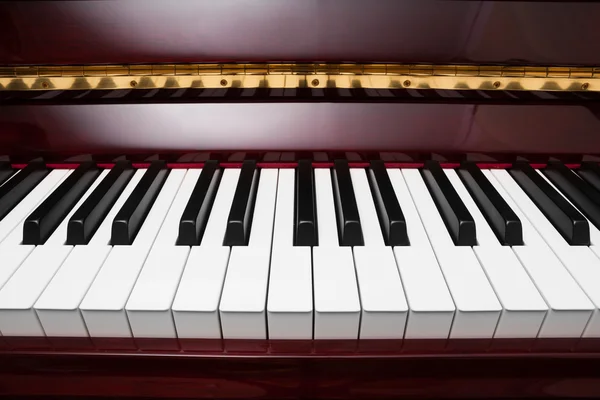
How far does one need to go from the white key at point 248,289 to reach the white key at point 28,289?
274 mm

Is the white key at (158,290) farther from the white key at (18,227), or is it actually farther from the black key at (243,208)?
the white key at (18,227)

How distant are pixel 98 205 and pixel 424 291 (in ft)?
2.00

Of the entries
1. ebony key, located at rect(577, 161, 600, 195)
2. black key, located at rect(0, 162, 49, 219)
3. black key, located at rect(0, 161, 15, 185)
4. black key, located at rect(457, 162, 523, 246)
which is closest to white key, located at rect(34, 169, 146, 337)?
black key, located at rect(0, 162, 49, 219)

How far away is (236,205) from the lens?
87 cm

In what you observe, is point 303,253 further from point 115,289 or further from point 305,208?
point 115,289

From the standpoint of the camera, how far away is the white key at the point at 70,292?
0.67 metres

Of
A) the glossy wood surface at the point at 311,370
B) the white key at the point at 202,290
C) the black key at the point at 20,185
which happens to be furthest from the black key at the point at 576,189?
the black key at the point at 20,185

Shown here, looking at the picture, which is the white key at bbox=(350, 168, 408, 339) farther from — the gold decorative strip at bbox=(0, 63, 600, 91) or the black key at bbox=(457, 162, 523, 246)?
the gold decorative strip at bbox=(0, 63, 600, 91)

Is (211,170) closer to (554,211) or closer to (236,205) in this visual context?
(236,205)

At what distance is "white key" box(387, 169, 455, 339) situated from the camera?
2.15ft

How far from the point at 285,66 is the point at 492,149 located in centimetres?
48

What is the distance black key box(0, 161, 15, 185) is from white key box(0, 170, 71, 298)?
81 millimetres

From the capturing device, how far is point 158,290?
685mm
